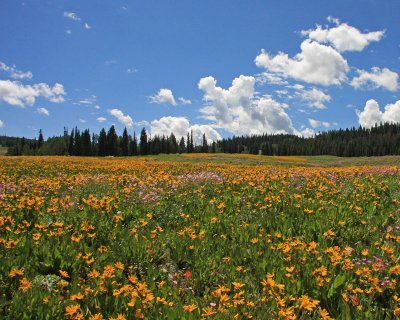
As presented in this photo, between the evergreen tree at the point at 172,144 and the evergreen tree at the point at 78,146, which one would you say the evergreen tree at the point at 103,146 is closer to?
the evergreen tree at the point at 78,146

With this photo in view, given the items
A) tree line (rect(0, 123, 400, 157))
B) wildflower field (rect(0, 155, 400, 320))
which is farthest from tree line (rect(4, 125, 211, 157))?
wildflower field (rect(0, 155, 400, 320))

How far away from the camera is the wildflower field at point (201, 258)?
4.15 meters

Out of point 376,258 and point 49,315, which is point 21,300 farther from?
point 376,258

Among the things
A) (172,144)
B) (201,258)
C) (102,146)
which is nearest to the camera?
(201,258)

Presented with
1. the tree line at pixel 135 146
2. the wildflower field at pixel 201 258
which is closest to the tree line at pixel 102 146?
the tree line at pixel 135 146

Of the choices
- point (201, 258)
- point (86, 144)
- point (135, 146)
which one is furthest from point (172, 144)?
point (201, 258)

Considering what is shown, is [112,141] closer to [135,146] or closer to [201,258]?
[135,146]

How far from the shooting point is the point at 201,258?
19.5ft

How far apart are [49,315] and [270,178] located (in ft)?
31.1

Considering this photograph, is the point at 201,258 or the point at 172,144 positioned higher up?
the point at 172,144

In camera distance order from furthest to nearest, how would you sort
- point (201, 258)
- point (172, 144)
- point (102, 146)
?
point (172, 144)
point (102, 146)
point (201, 258)

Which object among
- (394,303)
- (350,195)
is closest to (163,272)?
(394,303)

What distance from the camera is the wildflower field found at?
4152mm

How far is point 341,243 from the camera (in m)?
6.77
